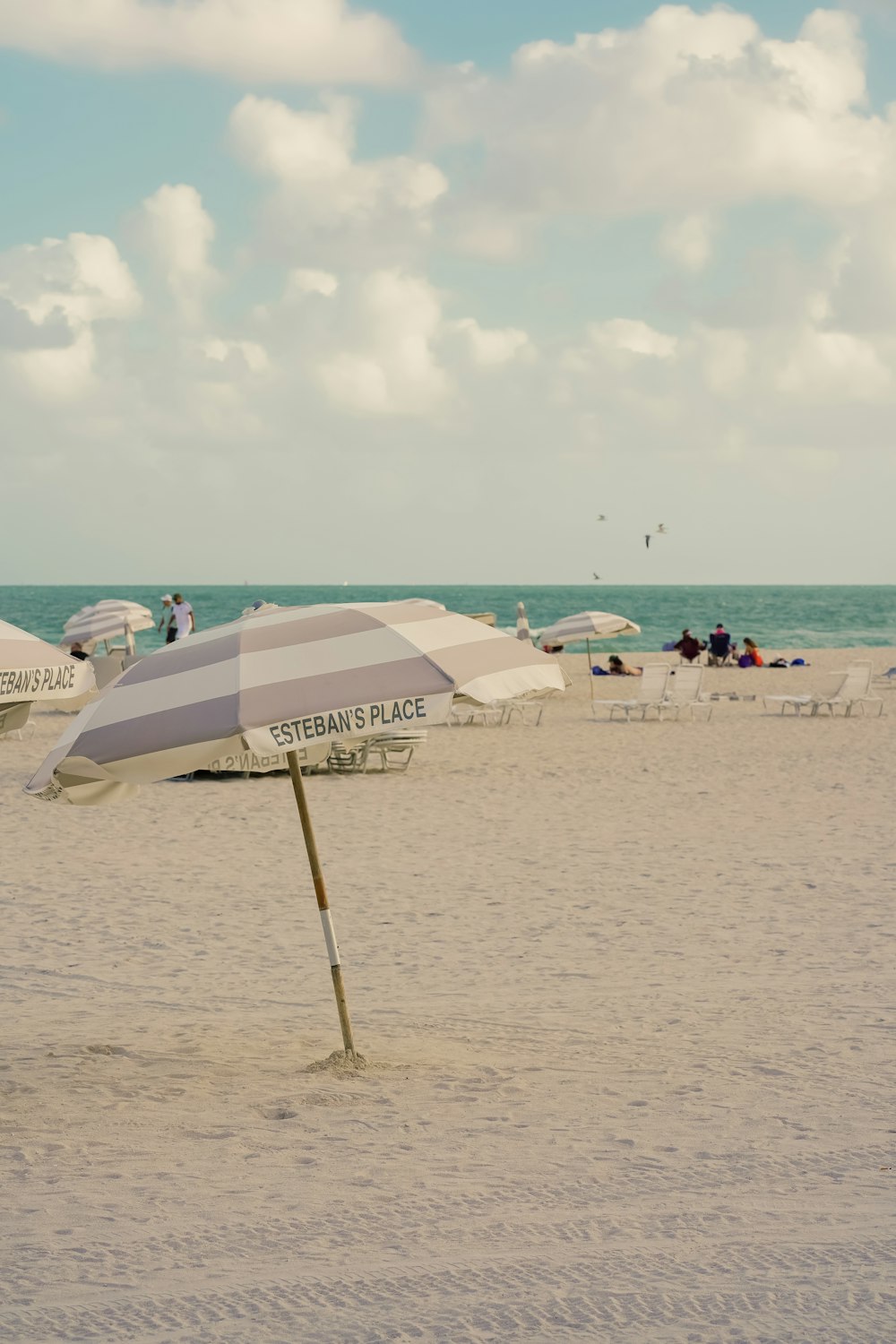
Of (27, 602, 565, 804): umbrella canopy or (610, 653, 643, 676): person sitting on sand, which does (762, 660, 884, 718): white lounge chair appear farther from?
(27, 602, 565, 804): umbrella canopy

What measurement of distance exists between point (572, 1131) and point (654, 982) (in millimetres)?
2229

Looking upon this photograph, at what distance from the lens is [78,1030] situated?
630 centimetres

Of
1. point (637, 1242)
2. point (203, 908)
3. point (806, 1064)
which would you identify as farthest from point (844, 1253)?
point (203, 908)

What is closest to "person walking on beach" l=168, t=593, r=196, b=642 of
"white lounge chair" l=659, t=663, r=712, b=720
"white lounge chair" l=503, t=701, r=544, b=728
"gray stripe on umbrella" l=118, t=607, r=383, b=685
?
"white lounge chair" l=503, t=701, r=544, b=728

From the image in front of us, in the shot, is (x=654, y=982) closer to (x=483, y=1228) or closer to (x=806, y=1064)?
(x=806, y=1064)

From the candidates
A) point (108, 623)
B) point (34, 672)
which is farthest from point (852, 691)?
point (34, 672)

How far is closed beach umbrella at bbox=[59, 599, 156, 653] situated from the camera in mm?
25062

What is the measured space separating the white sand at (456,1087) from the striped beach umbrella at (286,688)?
1383mm

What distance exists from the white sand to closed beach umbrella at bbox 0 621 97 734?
1552 millimetres

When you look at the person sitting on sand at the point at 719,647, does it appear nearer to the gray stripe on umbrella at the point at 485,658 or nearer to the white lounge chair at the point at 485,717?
the white lounge chair at the point at 485,717

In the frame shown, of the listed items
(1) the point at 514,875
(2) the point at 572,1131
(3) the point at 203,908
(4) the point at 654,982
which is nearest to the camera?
(2) the point at 572,1131

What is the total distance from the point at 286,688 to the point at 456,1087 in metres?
1.80

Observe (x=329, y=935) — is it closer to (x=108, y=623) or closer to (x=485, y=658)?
(x=485, y=658)

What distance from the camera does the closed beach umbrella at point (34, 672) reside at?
559cm
